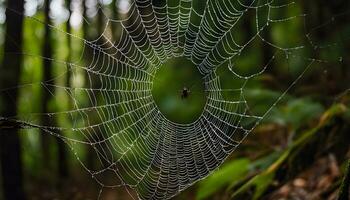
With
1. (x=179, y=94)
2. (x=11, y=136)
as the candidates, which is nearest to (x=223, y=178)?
(x=179, y=94)

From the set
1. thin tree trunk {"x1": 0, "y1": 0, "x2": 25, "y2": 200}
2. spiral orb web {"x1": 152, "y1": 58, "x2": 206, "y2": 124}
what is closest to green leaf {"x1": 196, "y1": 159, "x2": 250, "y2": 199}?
spiral orb web {"x1": 152, "y1": 58, "x2": 206, "y2": 124}

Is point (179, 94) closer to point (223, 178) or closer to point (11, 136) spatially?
point (223, 178)

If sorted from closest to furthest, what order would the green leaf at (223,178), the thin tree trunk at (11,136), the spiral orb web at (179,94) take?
the green leaf at (223,178) → the spiral orb web at (179,94) → the thin tree trunk at (11,136)

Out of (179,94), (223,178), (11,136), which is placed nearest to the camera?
(223,178)

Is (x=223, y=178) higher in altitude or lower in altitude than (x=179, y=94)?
lower

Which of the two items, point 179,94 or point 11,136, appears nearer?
point 179,94

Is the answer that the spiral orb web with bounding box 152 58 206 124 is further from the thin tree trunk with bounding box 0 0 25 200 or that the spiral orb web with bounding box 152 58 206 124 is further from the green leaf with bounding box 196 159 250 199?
the thin tree trunk with bounding box 0 0 25 200

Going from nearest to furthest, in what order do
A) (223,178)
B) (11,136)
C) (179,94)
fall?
(223,178)
(179,94)
(11,136)

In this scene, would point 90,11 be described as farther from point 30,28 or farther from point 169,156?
point 169,156

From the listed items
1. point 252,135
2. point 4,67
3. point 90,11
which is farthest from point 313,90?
point 90,11

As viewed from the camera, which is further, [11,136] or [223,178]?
[11,136]

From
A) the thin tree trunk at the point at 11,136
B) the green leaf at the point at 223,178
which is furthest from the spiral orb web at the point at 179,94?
the thin tree trunk at the point at 11,136

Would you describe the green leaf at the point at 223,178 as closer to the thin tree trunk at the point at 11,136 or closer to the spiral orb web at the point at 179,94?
the spiral orb web at the point at 179,94
